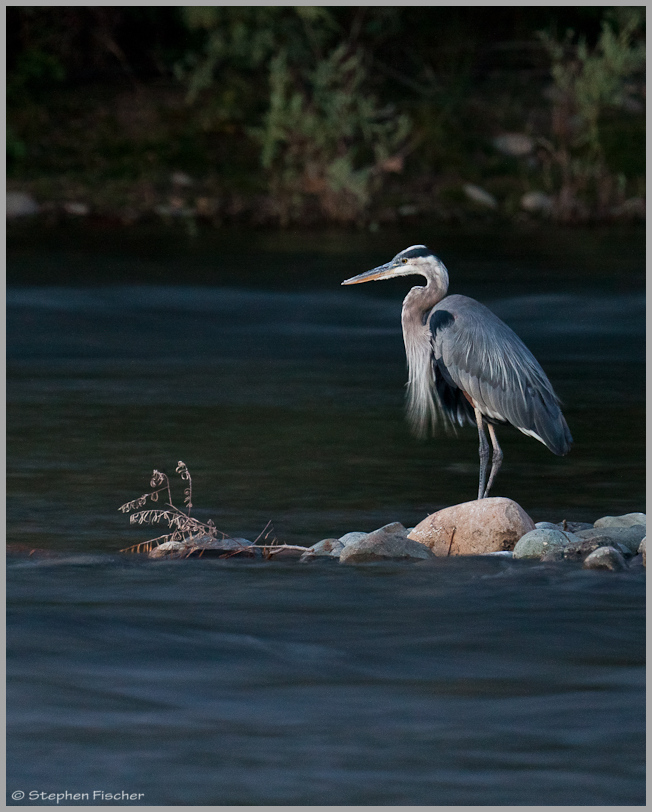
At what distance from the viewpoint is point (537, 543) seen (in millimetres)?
6648

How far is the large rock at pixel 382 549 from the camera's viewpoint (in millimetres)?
6711

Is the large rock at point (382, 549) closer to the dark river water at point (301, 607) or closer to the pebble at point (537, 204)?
the dark river water at point (301, 607)

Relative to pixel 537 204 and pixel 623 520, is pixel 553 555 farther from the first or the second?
pixel 537 204

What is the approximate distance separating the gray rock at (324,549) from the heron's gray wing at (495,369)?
1.10m

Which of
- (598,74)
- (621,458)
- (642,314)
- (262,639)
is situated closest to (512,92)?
(598,74)

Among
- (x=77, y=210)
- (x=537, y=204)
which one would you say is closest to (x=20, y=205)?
(x=77, y=210)

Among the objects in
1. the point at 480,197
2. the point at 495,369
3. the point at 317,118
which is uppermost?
the point at 317,118

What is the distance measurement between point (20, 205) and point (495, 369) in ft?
49.9

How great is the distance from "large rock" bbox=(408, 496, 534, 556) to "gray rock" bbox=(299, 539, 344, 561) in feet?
1.20

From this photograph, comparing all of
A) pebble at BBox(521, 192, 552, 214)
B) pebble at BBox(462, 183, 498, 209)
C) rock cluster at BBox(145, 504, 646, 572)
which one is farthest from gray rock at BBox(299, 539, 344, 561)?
pebble at BBox(462, 183, 498, 209)

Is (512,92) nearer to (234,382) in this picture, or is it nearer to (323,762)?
(234,382)

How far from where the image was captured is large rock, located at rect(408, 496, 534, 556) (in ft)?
22.1

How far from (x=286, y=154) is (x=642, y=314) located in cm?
690

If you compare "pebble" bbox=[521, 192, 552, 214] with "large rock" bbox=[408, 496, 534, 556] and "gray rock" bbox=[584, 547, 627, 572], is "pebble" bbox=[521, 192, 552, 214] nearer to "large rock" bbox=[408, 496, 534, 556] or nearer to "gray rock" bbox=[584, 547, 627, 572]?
"large rock" bbox=[408, 496, 534, 556]
